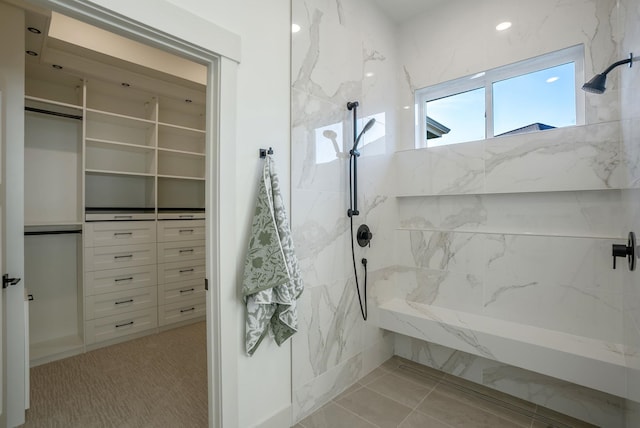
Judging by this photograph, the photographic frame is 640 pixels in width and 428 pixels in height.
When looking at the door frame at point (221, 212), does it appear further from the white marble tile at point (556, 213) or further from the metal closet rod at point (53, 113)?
the metal closet rod at point (53, 113)

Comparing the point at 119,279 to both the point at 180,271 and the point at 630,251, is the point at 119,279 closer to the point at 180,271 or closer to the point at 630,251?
the point at 180,271

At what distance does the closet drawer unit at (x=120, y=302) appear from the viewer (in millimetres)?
2674

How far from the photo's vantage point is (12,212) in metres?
1.67

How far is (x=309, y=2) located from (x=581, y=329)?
8.94 ft

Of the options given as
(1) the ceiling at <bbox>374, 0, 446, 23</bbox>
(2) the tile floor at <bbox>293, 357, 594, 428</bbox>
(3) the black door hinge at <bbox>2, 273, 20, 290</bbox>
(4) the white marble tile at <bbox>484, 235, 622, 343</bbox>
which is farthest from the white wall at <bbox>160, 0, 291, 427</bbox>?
(4) the white marble tile at <bbox>484, 235, 622, 343</bbox>

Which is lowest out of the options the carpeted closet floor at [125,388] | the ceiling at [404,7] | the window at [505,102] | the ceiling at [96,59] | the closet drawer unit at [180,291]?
the carpeted closet floor at [125,388]

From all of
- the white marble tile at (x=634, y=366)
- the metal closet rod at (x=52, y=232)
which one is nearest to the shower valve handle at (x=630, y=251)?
the white marble tile at (x=634, y=366)

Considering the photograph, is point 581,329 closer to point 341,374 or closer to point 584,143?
point 584,143

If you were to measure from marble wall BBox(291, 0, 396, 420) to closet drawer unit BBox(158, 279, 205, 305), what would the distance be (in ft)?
6.73

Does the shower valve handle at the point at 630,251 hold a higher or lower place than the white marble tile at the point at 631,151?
lower

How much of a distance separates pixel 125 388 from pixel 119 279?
1.10 m

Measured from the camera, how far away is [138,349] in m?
2.73

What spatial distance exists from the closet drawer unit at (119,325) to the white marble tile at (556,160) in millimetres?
3460

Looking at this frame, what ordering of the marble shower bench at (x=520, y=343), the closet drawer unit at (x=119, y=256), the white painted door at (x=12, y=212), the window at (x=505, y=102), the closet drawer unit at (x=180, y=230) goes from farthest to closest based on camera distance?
1. the closet drawer unit at (x=180, y=230)
2. the closet drawer unit at (x=119, y=256)
3. the window at (x=505, y=102)
4. the white painted door at (x=12, y=212)
5. the marble shower bench at (x=520, y=343)
